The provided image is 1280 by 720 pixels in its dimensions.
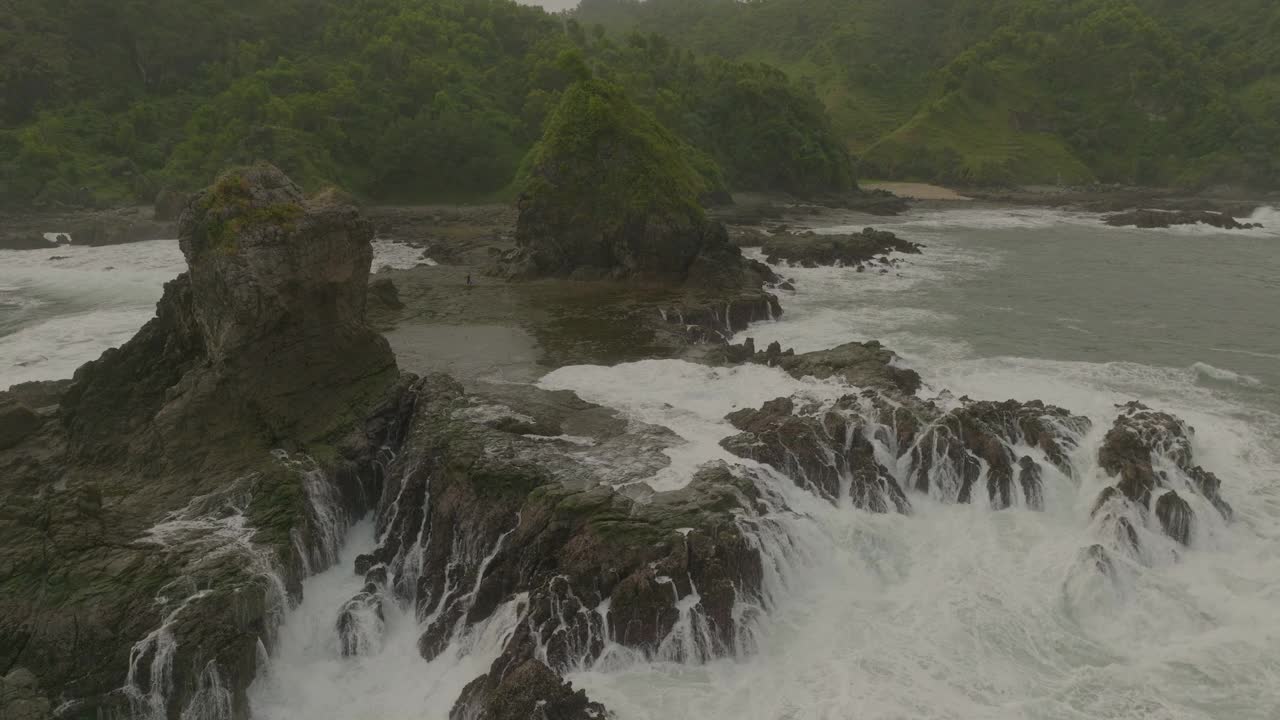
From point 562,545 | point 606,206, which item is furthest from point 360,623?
point 606,206

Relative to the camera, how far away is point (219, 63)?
3593 inches

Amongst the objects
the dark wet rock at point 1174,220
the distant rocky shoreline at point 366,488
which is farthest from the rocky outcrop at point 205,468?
the dark wet rock at point 1174,220

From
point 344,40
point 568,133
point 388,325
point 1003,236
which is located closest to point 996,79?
point 1003,236

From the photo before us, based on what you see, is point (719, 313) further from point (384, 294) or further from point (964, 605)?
point (964, 605)

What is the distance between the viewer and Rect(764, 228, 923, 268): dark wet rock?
48.0 m

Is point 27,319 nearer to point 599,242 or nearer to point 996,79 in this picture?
point 599,242

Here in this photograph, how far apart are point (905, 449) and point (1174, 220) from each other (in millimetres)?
58720

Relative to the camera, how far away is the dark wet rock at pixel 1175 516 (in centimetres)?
1947

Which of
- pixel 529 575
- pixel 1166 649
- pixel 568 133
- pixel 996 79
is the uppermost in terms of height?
pixel 996 79

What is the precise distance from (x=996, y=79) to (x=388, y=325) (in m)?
104

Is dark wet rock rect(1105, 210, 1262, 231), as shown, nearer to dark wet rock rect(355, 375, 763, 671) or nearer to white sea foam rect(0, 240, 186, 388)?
dark wet rock rect(355, 375, 763, 671)

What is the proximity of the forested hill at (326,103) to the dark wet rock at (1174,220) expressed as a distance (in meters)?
26.4

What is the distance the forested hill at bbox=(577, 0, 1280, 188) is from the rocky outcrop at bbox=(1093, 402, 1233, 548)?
84.9m

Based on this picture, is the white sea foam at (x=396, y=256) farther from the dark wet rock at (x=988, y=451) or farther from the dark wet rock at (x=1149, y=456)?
the dark wet rock at (x=1149, y=456)
